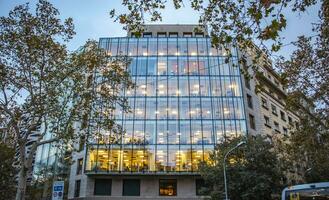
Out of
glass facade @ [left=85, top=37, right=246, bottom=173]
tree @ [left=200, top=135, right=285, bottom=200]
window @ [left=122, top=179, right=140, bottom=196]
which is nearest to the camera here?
tree @ [left=200, top=135, right=285, bottom=200]

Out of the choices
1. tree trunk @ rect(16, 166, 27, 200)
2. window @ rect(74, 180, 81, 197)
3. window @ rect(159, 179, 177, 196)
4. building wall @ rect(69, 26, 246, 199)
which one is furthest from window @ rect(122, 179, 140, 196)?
tree trunk @ rect(16, 166, 27, 200)

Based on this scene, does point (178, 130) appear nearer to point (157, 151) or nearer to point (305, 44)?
point (157, 151)

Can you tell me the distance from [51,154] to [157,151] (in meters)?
17.3

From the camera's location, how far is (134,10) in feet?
26.0

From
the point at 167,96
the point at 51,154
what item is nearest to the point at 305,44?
the point at 167,96

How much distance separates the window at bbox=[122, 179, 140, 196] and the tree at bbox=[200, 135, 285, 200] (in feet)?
33.0

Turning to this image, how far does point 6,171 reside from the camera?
95.8ft

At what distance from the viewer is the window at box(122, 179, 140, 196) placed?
3169 centimetres

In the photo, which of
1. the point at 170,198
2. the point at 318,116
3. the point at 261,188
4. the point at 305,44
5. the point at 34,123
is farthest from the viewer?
the point at 170,198

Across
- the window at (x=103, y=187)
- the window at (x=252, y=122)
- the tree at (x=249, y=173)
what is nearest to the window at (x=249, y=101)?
the window at (x=252, y=122)

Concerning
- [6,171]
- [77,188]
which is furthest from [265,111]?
[6,171]

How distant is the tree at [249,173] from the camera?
71.1 feet

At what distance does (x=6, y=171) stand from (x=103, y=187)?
9788 millimetres

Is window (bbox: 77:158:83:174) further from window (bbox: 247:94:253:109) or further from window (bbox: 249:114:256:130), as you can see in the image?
window (bbox: 247:94:253:109)
